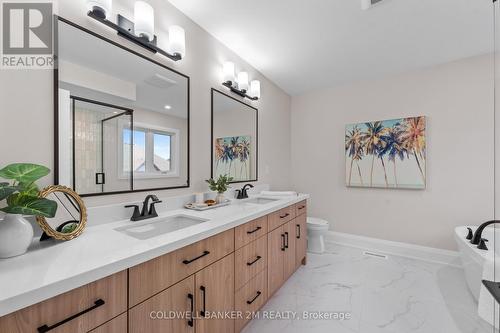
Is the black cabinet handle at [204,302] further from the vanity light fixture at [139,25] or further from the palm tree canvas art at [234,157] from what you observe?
the vanity light fixture at [139,25]

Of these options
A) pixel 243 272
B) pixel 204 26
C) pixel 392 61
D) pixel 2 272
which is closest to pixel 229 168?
pixel 243 272

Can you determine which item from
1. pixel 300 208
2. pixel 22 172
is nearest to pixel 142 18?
pixel 22 172

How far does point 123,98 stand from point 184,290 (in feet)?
3.88

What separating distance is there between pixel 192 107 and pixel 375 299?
7.68 ft

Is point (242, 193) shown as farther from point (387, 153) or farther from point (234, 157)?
point (387, 153)

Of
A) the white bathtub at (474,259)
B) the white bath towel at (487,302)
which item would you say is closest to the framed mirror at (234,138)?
the white bath towel at (487,302)

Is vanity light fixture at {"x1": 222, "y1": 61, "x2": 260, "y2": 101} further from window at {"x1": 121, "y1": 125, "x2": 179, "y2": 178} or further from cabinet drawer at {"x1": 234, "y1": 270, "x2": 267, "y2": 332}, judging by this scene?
cabinet drawer at {"x1": 234, "y1": 270, "x2": 267, "y2": 332}

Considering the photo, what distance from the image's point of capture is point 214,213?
4.96 feet

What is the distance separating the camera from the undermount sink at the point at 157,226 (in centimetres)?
120

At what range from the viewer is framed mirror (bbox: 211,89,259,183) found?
2057 mm

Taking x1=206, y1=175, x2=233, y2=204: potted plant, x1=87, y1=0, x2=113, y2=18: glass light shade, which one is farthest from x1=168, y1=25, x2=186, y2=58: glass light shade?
x1=206, y1=175, x2=233, y2=204: potted plant

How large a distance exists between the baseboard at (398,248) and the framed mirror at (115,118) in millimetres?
2623

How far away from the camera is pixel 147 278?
0.84 m

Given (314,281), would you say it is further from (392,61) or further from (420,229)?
(392,61)
